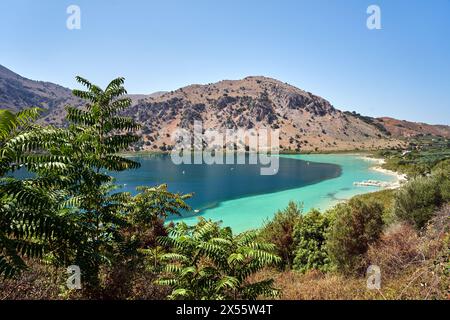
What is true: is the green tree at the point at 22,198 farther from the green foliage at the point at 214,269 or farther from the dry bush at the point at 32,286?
the green foliage at the point at 214,269

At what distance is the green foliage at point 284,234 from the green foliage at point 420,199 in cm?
598

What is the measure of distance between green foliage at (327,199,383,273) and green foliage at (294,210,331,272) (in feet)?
4.66

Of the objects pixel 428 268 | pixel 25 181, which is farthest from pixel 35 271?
pixel 428 268

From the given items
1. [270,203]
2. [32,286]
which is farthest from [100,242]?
[270,203]

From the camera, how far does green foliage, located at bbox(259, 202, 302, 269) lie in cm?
1861

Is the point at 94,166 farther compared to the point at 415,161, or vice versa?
the point at 415,161

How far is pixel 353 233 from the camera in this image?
15383 mm

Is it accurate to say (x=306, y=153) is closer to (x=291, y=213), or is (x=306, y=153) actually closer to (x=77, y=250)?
(x=291, y=213)

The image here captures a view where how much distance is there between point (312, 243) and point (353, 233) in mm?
2875

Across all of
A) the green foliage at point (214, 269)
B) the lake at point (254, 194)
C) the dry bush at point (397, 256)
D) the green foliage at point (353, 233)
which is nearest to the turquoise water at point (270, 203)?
the lake at point (254, 194)

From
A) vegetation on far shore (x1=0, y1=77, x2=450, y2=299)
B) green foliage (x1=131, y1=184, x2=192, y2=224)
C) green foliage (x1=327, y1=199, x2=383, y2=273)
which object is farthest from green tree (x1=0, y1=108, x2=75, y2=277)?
green foliage (x1=327, y1=199, x2=383, y2=273)

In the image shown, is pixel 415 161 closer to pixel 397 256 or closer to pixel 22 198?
pixel 397 256

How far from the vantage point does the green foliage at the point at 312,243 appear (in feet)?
55.0
